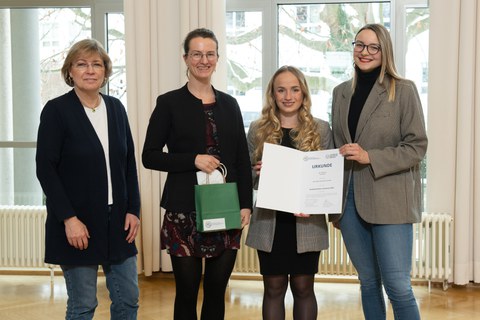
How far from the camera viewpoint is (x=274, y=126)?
312 centimetres

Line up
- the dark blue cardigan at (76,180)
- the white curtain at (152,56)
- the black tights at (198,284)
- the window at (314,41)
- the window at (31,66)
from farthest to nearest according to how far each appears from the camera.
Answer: the window at (31,66)
the window at (314,41)
the white curtain at (152,56)
the black tights at (198,284)
the dark blue cardigan at (76,180)

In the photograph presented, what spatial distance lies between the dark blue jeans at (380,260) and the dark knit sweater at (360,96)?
0.98 feet

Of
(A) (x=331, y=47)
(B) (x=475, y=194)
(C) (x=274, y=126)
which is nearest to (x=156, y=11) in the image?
(A) (x=331, y=47)

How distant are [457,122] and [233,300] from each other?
84.7 inches

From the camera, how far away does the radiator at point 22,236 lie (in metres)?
5.41

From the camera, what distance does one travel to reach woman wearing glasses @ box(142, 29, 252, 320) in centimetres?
295

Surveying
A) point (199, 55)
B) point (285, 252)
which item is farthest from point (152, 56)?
point (285, 252)

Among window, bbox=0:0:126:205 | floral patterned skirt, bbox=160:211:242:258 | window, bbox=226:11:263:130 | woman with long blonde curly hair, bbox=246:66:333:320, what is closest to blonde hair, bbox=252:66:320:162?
woman with long blonde curly hair, bbox=246:66:333:320

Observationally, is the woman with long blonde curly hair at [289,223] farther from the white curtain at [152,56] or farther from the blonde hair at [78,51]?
the white curtain at [152,56]

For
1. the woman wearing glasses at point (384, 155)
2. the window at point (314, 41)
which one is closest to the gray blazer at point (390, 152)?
the woman wearing glasses at point (384, 155)

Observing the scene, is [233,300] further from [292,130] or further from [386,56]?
[386,56]

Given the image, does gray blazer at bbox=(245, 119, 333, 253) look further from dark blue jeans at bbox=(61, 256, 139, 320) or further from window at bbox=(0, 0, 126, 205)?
window at bbox=(0, 0, 126, 205)

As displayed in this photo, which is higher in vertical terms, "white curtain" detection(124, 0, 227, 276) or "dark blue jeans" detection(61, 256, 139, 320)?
"white curtain" detection(124, 0, 227, 276)

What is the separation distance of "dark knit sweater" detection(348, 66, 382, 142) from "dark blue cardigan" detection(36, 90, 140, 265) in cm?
109
